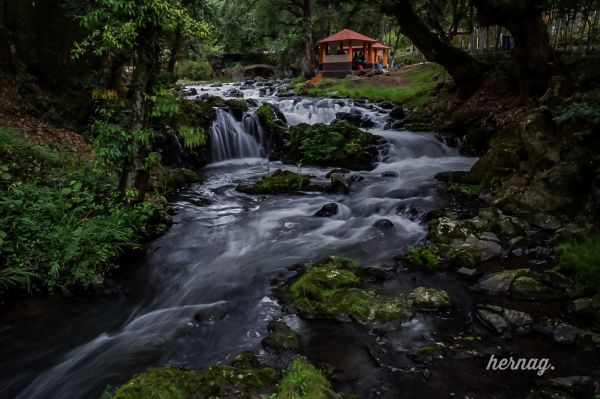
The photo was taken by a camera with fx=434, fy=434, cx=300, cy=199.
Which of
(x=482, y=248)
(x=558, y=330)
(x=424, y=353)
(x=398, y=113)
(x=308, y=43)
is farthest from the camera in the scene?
(x=308, y=43)

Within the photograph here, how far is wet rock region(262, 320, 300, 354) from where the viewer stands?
519 centimetres

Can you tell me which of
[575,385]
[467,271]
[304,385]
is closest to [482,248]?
[467,271]

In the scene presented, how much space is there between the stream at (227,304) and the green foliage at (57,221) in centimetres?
45

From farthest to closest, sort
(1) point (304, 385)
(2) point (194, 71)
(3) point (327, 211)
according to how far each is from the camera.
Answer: (2) point (194, 71), (3) point (327, 211), (1) point (304, 385)

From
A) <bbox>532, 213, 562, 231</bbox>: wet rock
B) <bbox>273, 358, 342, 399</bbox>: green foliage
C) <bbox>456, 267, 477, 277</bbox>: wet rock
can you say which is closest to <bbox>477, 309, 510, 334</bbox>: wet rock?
<bbox>456, 267, 477, 277</bbox>: wet rock

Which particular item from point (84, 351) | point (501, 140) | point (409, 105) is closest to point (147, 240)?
point (84, 351)

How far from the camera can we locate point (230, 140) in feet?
54.5

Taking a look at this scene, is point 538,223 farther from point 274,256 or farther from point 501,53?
point 501,53

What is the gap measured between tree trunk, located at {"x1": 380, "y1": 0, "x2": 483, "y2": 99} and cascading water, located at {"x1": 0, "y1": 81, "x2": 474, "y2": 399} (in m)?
3.24

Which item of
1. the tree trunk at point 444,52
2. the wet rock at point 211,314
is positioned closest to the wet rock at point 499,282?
the wet rock at point 211,314

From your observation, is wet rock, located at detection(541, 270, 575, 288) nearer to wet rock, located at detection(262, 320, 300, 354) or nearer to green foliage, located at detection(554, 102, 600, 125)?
green foliage, located at detection(554, 102, 600, 125)

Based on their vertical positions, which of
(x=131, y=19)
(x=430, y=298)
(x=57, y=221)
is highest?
(x=131, y=19)

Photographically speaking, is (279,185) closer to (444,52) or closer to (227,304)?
(227,304)

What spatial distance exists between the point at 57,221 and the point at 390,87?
20.3 m
